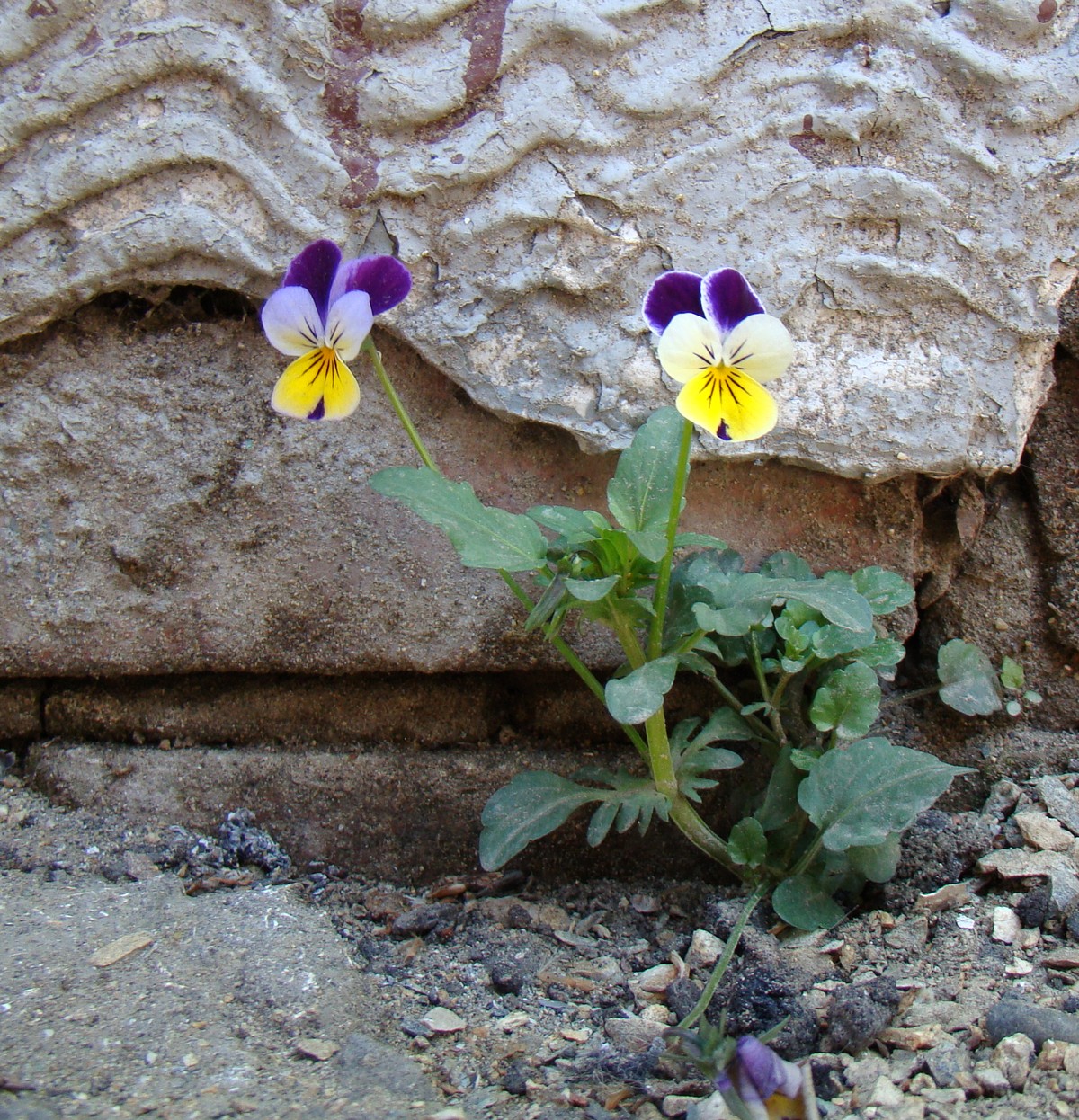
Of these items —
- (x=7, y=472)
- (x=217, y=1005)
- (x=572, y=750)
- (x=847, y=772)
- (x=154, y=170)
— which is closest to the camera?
(x=217, y=1005)

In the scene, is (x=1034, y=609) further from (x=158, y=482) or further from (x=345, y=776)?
(x=158, y=482)

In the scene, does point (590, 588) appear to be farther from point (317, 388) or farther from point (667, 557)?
point (317, 388)

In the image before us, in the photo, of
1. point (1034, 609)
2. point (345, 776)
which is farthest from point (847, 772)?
point (345, 776)

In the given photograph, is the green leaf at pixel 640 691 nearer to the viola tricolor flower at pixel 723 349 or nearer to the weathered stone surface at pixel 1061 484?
the viola tricolor flower at pixel 723 349

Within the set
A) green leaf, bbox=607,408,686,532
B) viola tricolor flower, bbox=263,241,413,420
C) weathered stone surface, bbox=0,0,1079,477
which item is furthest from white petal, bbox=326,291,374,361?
green leaf, bbox=607,408,686,532

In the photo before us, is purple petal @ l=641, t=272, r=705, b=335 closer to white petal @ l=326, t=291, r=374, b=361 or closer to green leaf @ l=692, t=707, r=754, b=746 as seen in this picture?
white petal @ l=326, t=291, r=374, b=361


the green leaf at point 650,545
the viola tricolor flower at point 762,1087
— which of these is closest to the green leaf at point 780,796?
the green leaf at point 650,545

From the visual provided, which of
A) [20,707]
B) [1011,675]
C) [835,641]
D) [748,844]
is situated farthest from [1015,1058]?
[20,707]
